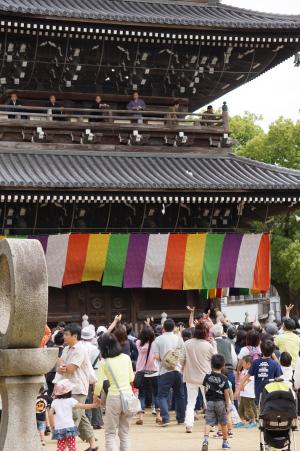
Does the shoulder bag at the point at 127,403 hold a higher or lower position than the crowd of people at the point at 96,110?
lower

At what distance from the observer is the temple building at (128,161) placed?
28172 mm

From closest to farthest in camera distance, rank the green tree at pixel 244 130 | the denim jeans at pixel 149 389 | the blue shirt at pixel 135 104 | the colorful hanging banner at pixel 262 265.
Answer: the denim jeans at pixel 149 389
the colorful hanging banner at pixel 262 265
the blue shirt at pixel 135 104
the green tree at pixel 244 130

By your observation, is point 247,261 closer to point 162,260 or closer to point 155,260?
point 162,260

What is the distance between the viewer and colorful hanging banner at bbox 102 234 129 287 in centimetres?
2817

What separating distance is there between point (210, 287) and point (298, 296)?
85.8 feet

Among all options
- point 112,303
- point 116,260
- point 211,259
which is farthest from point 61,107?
point 211,259

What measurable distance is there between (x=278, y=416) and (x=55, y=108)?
17170mm

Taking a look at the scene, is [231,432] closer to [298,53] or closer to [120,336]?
[120,336]

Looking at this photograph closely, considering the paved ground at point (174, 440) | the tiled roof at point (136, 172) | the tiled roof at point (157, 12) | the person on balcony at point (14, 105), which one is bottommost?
the paved ground at point (174, 440)

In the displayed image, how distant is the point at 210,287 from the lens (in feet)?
96.0

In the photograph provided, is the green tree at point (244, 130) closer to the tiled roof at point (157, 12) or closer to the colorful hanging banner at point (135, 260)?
the tiled roof at point (157, 12)

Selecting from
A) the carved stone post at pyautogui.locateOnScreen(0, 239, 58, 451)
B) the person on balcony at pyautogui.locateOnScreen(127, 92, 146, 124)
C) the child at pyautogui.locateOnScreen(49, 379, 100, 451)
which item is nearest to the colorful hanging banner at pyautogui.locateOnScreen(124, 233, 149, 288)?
the person on balcony at pyautogui.locateOnScreen(127, 92, 146, 124)

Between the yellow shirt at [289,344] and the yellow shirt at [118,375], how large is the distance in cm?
582

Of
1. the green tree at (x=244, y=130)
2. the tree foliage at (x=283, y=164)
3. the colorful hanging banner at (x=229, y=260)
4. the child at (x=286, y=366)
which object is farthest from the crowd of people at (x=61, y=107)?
the green tree at (x=244, y=130)
